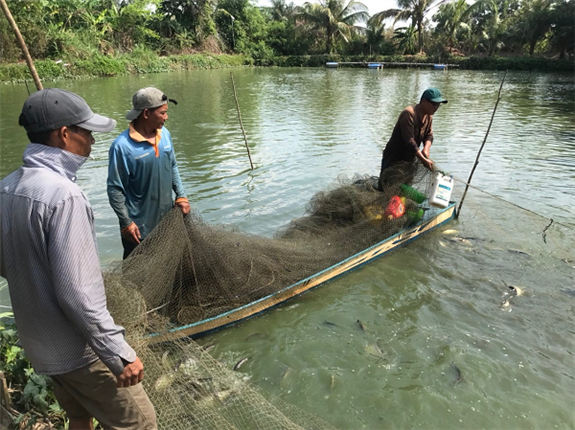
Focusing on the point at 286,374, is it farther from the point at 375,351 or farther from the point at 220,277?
the point at 220,277

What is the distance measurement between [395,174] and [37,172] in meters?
4.92

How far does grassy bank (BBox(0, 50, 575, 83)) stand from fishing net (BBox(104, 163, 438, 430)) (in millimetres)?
25390

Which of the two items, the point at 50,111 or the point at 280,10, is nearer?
the point at 50,111

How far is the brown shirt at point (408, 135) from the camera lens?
5570 millimetres

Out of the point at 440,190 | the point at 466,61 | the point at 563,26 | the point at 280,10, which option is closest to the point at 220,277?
the point at 440,190

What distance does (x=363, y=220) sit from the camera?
5.58 m

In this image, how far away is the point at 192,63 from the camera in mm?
39531

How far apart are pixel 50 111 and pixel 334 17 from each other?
173ft

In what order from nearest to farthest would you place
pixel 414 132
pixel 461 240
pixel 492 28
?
pixel 414 132, pixel 461 240, pixel 492 28

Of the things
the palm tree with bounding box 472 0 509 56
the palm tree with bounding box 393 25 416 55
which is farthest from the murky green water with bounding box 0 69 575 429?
the palm tree with bounding box 393 25 416 55

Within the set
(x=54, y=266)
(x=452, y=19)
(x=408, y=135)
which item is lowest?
(x=408, y=135)

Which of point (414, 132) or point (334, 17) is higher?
point (334, 17)

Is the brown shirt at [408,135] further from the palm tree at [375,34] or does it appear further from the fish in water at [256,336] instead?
the palm tree at [375,34]

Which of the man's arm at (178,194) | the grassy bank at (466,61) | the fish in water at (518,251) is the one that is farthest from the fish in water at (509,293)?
the grassy bank at (466,61)
